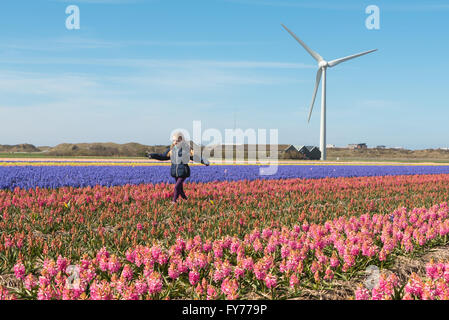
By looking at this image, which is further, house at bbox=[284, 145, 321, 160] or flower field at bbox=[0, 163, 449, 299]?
house at bbox=[284, 145, 321, 160]

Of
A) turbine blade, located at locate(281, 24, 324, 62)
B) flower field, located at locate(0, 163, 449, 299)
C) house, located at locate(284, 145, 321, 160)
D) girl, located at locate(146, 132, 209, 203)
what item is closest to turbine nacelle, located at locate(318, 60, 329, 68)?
turbine blade, located at locate(281, 24, 324, 62)

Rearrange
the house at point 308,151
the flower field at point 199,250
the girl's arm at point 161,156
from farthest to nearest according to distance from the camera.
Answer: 1. the house at point 308,151
2. the girl's arm at point 161,156
3. the flower field at point 199,250

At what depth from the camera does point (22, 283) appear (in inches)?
213

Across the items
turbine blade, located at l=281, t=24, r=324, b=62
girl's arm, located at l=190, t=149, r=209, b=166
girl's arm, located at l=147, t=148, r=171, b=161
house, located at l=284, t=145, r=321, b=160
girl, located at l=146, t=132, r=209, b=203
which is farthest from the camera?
house, located at l=284, t=145, r=321, b=160

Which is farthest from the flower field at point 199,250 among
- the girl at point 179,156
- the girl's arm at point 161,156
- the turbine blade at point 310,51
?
the turbine blade at point 310,51

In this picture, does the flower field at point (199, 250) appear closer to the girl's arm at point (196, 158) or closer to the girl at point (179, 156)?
the girl at point (179, 156)

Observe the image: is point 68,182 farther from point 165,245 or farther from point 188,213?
point 165,245

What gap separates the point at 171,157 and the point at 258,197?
435 centimetres

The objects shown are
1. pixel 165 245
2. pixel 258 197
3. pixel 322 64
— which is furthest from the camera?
pixel 322 64

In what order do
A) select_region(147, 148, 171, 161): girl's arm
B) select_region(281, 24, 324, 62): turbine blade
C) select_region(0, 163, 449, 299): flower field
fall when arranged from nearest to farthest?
1. select_region(0, 163, 449, 299): flower field
2. select_region(147, 148, 171, 161): girl's arm
3. select_region(281, 24, 324, 62): turbine blade

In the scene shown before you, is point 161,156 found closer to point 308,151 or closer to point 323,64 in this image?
point 323,64

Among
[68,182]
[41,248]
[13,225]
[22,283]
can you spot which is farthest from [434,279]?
[68,182]

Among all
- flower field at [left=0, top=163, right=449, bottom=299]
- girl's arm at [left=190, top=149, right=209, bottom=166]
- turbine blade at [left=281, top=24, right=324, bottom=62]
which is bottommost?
flower field at [left=0, top=163, right=449, bottom=299]

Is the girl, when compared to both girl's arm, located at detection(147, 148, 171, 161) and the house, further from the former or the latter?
the house
